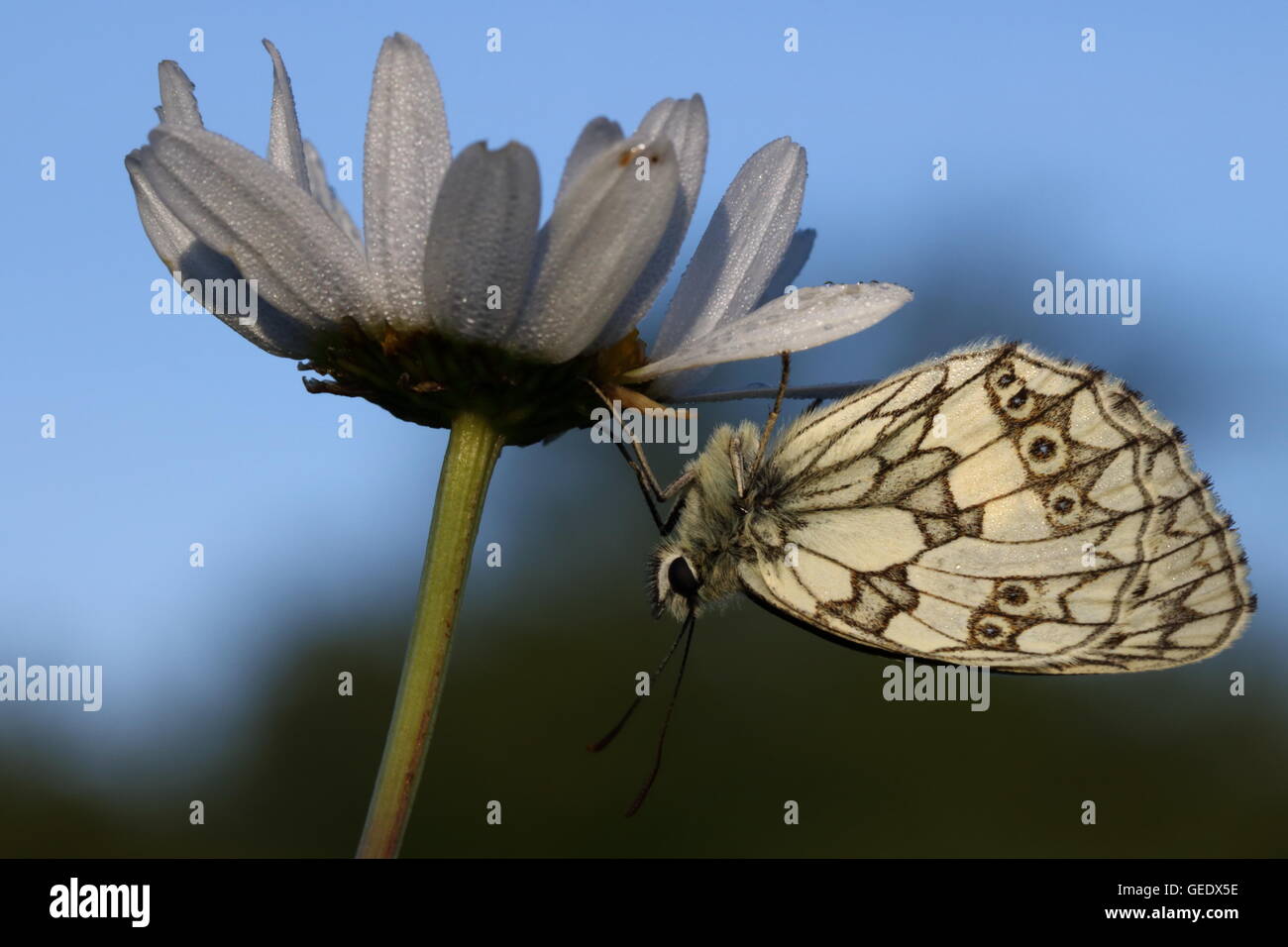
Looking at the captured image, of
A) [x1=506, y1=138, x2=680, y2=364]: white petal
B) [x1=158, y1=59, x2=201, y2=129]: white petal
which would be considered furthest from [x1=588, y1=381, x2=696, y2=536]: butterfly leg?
[x1=158, y1=59, x2=201, y2=129]: white petal

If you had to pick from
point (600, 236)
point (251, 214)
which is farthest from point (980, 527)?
point (251, 214)

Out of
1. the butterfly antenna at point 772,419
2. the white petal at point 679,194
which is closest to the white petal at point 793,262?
the butterfly antenna at point 772,419

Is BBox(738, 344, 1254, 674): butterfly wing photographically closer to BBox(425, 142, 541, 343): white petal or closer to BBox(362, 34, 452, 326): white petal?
BBox(425, 142, 541, 343): white petal

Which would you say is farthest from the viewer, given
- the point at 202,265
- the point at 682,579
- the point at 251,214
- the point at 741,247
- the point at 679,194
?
the point at 682,579

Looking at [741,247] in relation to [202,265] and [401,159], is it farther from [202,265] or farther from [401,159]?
[202,265]

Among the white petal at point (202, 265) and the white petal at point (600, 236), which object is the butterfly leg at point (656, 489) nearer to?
the white petal at point (600, 236)
